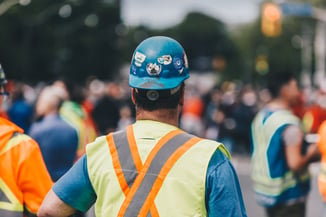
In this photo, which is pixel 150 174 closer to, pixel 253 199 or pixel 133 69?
pixel 133 69

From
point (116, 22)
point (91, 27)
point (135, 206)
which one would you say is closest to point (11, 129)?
point (135, 206)

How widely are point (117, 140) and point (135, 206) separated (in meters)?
0.29

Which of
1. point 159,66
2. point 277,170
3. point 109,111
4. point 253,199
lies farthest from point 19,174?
point 109,111

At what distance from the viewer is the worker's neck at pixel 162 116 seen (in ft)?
9.73

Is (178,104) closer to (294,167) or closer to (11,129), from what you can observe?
(11,129)

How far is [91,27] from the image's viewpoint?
79562mm

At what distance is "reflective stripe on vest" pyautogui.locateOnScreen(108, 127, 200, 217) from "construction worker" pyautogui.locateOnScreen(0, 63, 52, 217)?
2.31 ft

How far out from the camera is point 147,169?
9.47 feet

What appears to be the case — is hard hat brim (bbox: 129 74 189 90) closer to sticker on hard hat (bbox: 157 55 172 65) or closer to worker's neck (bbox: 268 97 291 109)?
sticker on hard hat (bbox: 157 55 172 65)

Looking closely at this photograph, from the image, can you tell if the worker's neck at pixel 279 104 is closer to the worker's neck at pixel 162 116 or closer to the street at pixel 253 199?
the worker's neck at pixel 162 116

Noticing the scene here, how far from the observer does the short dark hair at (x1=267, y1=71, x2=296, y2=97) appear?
6461 mm

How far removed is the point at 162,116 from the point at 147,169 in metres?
0.23

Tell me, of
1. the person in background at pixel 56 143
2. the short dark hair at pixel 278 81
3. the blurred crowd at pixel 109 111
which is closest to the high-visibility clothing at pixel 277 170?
the short dark hair at pixel 278 81

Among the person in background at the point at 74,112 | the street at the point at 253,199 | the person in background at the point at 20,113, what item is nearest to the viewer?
the person in background at the point at 74,112
